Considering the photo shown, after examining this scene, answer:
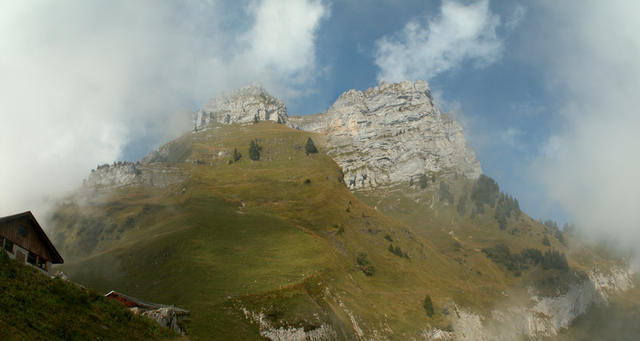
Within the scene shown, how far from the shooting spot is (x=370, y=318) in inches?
4333

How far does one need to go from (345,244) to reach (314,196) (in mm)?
47093

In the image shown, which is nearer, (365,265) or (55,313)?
(55,313)

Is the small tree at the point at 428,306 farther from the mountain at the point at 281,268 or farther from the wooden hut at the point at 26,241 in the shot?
the wooden hut at the point at 26,241

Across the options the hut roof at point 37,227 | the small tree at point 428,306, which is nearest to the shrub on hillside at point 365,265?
the small tree at point 428,306

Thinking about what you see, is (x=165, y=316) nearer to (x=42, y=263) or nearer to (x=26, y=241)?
(x=42, y=263)

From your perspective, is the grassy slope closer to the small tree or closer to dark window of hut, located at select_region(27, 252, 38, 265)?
dark window of hut, located at select_region(27, 252, 38, 265)

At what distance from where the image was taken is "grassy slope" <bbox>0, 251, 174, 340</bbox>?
906 inches

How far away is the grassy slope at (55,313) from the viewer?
23000mm

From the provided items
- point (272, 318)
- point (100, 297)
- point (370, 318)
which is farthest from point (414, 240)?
point (100, 297)

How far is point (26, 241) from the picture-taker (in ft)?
156

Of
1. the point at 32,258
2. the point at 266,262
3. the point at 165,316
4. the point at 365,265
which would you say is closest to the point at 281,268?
the point at 266,262

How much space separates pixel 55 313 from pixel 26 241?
90.4 ft

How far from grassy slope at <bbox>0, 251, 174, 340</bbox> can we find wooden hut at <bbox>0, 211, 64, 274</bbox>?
58.7 feet

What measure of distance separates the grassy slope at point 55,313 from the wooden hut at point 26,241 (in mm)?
17903
